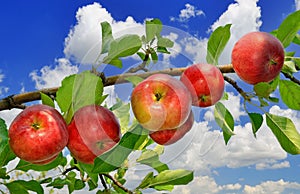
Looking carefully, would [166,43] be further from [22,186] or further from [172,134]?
[22,186]

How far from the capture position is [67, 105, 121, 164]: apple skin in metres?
1.07

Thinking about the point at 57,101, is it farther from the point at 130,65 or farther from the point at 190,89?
the point at 190,89

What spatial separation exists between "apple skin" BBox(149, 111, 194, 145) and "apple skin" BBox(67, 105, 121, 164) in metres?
0.10

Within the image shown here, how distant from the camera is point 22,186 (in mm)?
1542

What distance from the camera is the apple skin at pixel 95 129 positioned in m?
1.07

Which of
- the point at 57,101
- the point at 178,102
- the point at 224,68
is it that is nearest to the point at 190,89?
the point at 178,102

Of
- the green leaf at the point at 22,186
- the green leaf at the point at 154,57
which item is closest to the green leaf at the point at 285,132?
the green leaf at the point at 154,57

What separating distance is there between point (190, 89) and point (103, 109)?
230mm

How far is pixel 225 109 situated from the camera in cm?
127

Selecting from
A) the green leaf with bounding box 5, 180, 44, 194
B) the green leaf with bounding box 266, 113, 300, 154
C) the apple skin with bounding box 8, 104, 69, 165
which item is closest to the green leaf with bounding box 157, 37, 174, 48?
the apple skin with bounding box 8, 104, 69, 165

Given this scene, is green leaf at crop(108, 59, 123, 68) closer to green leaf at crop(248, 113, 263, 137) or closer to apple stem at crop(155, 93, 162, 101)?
apple stem at crop(155, 93, 162, 101)

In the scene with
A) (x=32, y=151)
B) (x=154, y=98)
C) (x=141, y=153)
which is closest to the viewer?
(x=154, y=98)

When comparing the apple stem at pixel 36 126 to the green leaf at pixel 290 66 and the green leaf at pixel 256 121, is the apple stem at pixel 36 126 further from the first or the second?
the green leaf at pixel 290 66

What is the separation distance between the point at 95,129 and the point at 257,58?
0.49 m
